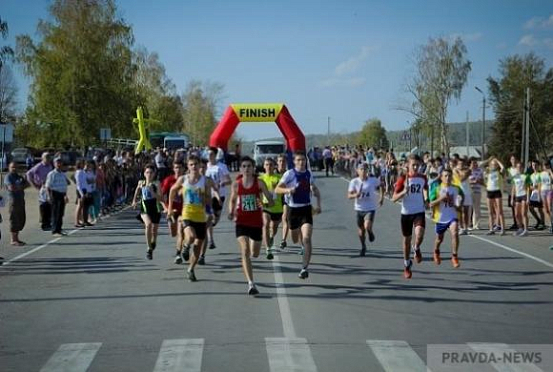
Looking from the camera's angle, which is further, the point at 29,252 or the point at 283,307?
the point at 29,252

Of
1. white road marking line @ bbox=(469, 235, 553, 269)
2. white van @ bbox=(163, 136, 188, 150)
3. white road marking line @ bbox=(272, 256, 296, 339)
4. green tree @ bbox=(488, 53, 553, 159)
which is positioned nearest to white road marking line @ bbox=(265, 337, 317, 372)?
white road marking line @ bbox=(272, 256, 296, 339)

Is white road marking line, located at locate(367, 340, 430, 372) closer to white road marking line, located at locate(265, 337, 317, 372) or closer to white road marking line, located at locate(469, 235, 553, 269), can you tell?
white road marking line, located at locate(265, 337, 317, 372)

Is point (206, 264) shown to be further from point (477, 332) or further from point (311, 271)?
point (477, 332)

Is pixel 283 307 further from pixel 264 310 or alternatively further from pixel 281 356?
pixel 281 356

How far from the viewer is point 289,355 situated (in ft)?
23.5

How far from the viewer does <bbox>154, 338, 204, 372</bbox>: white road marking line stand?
6.77m

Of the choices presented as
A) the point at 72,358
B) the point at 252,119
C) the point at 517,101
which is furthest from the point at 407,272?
the point at 517,101

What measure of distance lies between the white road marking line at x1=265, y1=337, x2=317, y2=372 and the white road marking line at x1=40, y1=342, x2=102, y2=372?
5.88 feet

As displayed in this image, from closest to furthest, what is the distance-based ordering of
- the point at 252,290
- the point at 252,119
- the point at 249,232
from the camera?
the point at 252,290
the point at 249,232
the point at 252,119

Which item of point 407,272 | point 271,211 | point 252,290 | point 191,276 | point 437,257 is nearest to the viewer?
point 252,290

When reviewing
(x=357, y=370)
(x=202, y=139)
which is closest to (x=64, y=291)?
(x=357, y=370)

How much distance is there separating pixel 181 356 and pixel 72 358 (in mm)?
1088

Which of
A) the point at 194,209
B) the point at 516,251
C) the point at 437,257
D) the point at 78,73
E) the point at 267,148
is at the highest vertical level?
the point at 78,73

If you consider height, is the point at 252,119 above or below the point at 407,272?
above
